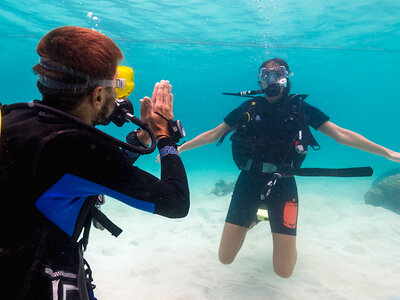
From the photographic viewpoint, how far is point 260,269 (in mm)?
5707

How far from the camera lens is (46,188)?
1.51m

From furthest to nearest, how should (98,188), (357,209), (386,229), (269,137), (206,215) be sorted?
(357,209) → (206,215) → (386,229) → (269,137) → (98,188)

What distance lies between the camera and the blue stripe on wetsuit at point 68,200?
1536 millimetres

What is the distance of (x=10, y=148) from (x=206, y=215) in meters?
9.02

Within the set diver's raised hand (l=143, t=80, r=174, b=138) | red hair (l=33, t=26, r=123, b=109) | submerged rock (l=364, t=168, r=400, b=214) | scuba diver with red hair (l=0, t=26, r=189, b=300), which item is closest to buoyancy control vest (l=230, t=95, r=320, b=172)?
diver's raised hand (l=143, t=80, r=174, b=138)

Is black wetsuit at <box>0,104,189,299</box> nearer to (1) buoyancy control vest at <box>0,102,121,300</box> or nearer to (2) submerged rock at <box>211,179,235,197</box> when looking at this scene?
(1) buoyancy control vest at <box>0,102,121,300</box>

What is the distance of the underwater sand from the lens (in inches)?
185

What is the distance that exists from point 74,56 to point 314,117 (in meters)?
4.90

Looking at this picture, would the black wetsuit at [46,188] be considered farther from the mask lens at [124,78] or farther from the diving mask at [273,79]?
the diving mask at [273,79]

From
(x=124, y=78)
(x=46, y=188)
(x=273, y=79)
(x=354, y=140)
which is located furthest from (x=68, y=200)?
(x=354, y=140)

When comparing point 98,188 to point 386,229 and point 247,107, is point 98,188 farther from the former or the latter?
point 386,229

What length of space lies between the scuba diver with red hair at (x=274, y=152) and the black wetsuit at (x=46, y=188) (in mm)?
3700

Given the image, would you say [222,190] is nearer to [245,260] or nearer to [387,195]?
[387,195]

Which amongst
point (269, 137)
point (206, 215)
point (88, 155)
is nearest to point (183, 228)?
point (206, 215)
